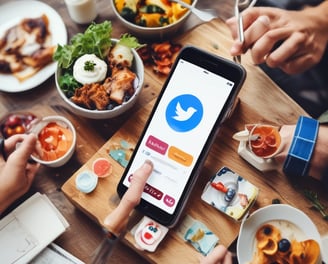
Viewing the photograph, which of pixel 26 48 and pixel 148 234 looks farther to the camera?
pixel 26 48

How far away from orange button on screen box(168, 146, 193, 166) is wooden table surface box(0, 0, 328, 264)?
0.21 ft

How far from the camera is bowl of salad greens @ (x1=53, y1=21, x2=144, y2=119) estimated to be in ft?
3.01

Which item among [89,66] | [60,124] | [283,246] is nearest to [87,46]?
[89,66]

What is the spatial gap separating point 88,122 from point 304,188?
43cm

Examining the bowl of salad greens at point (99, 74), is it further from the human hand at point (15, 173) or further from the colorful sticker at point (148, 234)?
the colorful sticker at point (148, 234)

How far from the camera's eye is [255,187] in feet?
2.88

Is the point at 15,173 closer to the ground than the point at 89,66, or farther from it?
closer to the ground

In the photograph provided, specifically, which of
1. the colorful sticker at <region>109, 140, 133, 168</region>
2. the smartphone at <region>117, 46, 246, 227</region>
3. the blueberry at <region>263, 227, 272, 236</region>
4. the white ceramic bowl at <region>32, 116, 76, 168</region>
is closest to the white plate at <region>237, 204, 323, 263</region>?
the blueberry at <region>263, 227, 272, 236</region>

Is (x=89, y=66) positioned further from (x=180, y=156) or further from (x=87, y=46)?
(x=180, y=156)

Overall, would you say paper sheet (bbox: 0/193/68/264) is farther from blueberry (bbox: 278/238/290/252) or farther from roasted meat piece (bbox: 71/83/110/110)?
blueberry (bbox: 278/238/290/252)

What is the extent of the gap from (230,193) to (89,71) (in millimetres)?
340

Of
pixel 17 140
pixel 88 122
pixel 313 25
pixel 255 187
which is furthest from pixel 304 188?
pixel 17 140

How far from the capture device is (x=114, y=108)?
913 mm

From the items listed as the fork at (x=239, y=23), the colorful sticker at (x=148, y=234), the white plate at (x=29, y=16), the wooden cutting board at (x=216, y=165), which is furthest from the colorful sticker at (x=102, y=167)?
the fork at (x=239, y=23)
